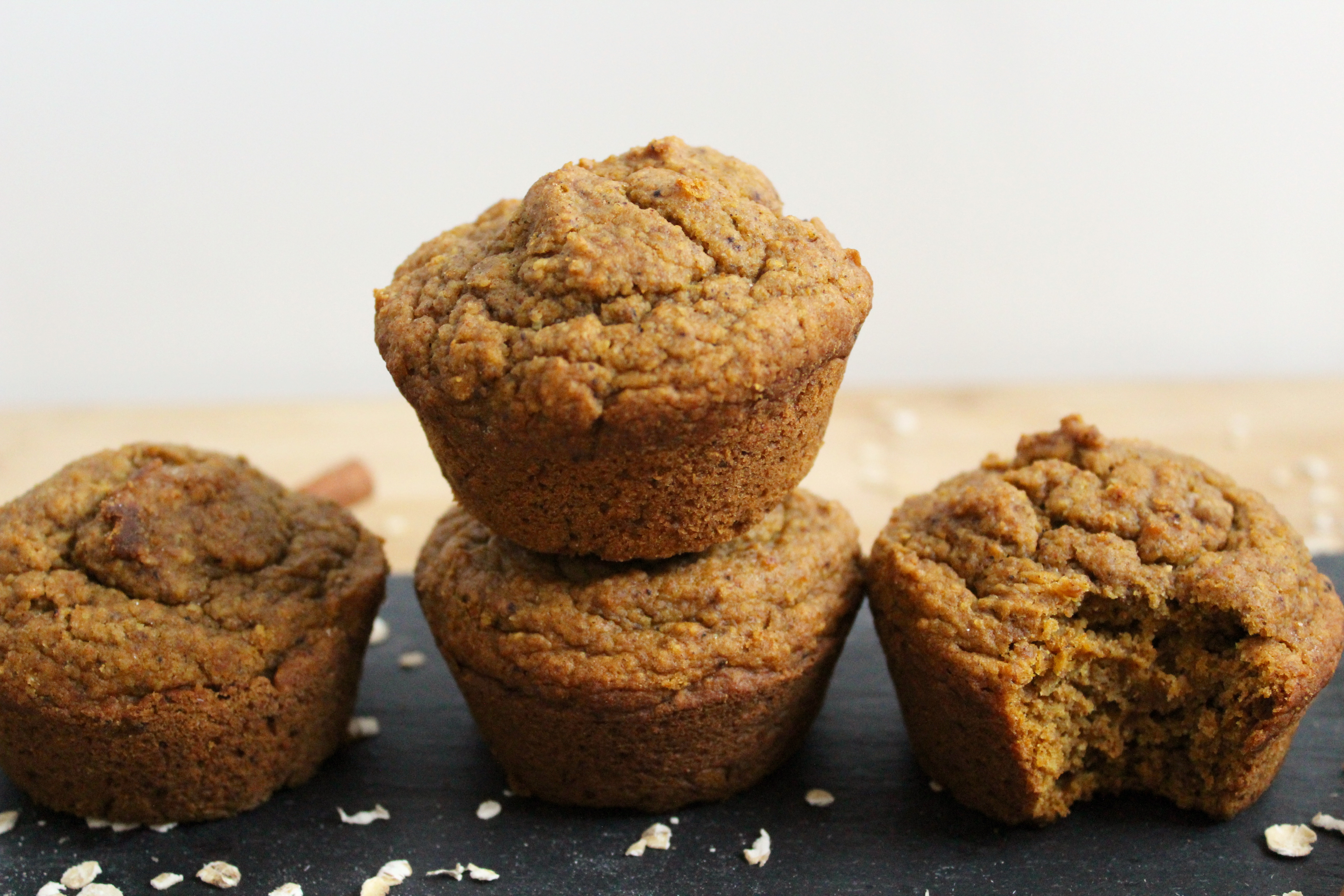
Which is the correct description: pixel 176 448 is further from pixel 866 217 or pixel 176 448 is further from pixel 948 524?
pixel 866 217

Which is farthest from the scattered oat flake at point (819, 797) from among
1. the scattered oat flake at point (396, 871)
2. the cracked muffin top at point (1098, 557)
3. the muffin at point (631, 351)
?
the scattered oat flake at point (396, 871)

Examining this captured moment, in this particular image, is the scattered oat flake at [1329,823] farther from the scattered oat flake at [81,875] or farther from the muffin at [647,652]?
the scattered oat flake at [81,875]

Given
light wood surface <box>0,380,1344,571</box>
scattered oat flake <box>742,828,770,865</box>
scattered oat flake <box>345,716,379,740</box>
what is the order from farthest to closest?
1. light wood surface <box>0,380,1344,571</box>
2. scattered oat flake <box>345,716,379,740</box>
3. scattered oat flake <box>742,828,770,865</box>

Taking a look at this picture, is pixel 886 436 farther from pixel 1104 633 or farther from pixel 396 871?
pixel 396 871

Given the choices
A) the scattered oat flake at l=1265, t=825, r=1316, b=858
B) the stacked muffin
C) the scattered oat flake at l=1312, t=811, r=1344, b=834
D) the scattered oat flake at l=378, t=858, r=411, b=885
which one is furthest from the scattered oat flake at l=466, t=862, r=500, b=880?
the scattered oat flake at l=1312, t=811, r=1344, b=834

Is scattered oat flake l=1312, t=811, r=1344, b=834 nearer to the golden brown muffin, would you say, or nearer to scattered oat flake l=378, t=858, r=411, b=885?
scattered oat flake l=378, t=858, r=411, b=885

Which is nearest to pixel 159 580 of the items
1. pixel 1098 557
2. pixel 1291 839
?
pixel 1098 557
